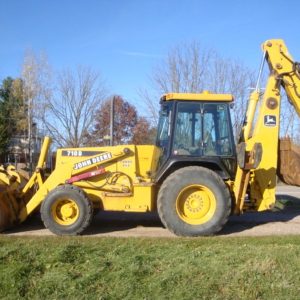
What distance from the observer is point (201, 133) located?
30.8ft

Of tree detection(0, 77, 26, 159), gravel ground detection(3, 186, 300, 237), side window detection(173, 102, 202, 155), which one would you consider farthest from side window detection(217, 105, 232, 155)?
tree detection(0, 77, 26, 159)

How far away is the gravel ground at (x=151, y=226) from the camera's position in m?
9.45

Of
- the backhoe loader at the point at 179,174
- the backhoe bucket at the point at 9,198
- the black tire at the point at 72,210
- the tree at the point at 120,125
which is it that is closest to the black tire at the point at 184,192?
the backhoe loader at the point at 179,174

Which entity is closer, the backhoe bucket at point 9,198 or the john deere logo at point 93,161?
the backhoe bucket at point 9,198

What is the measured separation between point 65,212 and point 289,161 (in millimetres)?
4747

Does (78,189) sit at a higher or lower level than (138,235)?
higher

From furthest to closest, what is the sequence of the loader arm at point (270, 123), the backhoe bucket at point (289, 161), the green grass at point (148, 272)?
1. the backhoe bucket at point (289, 161)
2. the loader arm at point (270, 123)
3. the green grass at point (148, 272)

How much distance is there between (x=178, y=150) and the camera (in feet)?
30.6

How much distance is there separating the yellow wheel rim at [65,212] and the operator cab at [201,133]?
5.75ft

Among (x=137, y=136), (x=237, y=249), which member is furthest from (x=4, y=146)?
(x=237, y=249)

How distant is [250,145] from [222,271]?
179 inches

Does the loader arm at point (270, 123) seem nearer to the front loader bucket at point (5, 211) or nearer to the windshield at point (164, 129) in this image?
the windshield at point (164, 129)

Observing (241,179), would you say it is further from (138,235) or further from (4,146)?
(4,146)

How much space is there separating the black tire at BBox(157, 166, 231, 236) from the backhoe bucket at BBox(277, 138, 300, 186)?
179 centimetres
